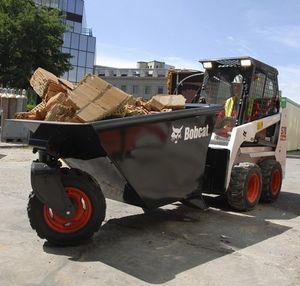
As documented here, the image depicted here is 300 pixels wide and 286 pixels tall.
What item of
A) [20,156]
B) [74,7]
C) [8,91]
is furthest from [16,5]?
[74,7]

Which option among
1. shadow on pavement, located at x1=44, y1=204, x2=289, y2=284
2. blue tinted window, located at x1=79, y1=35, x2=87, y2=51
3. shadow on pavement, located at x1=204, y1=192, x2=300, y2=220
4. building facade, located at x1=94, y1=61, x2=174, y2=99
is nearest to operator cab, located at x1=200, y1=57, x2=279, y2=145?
shadow on pavement, located at x1=204, y1=192, x2=300, y2=220

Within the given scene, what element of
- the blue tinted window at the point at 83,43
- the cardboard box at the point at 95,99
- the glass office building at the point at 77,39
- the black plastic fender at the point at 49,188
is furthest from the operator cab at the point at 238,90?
the blue tinted window at the point at 83,43

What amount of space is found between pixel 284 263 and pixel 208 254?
84 cm

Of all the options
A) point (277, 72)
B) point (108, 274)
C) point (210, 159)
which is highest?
point (277, 72)

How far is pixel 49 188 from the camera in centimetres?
560

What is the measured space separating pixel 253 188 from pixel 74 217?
389 centimetres

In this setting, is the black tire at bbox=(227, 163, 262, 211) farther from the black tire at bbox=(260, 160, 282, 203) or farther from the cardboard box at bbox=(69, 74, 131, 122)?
the cardboard box at bbox=(69, 74, 131, 122)

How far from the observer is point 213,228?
7.16 m

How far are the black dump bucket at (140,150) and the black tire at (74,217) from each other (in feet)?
1.28

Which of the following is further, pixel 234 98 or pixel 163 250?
pixel 234 98

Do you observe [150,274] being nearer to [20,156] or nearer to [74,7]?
[20,156]

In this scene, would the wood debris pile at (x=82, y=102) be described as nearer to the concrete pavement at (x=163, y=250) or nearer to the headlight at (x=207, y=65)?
the concrete pavement at (x=163, y=250)

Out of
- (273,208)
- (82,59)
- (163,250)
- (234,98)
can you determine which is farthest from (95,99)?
(82,59)

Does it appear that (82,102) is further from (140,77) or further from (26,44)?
(140,77)
